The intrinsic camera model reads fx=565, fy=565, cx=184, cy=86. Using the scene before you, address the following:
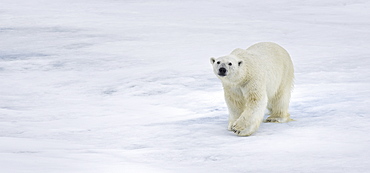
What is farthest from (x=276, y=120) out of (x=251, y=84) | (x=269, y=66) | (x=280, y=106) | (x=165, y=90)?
(x=165, y=90)

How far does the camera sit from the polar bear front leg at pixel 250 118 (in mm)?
4277

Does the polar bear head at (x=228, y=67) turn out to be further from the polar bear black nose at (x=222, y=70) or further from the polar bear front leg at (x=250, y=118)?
the polar bear front leg at (x=250, y=118)

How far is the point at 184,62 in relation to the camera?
813 cm

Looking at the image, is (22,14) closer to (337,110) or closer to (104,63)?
(104,63)

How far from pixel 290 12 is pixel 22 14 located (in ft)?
20.7

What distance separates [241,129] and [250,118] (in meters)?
0.11

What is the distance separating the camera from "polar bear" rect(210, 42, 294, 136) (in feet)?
13.9

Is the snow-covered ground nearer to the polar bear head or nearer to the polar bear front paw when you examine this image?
the polar bear front paw

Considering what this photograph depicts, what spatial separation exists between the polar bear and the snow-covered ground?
0.14m

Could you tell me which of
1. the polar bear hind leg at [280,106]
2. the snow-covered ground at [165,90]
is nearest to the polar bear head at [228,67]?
the snow-covered ground at [165,90]

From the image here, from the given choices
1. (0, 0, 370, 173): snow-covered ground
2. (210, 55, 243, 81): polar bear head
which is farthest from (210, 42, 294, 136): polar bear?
(0, 0, 370, 173): snow-covered ground

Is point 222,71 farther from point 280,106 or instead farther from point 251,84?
point 280,106

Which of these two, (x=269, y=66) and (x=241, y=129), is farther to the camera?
(x=269, y=66)

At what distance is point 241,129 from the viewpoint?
169 inches
